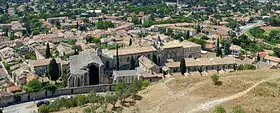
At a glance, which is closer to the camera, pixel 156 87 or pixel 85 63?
pixel 156 87

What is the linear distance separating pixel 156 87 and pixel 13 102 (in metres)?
20.6

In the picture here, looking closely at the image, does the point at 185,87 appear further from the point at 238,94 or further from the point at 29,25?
the point at 29,25

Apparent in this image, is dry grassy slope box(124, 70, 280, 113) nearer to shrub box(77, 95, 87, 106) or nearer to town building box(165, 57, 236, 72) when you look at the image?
shrub box(77, 95, 87, 106)

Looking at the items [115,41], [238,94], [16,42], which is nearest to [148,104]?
[238,94]

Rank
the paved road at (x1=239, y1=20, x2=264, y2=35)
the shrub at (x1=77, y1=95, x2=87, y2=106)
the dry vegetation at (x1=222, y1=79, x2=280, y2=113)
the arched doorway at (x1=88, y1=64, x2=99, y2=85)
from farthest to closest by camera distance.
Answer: the paved road at (x1=239, y1=20, x2=264, y2=35) < the arched doorway at (x1=88, y1=64, x2=99, y2=85) < the shrub at (x1=77, y1=95, x2=87, y2=106) < the dry vegetation at (x1=222, y1=79, x2=280, y2=113)

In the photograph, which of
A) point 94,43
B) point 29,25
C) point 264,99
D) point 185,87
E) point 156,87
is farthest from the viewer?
point 29,25

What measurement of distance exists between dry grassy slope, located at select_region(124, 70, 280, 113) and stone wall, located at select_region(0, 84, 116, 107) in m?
9.66

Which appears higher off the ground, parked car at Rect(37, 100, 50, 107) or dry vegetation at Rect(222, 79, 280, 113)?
dry vegetation at Rect(222, 79, 280, 113)

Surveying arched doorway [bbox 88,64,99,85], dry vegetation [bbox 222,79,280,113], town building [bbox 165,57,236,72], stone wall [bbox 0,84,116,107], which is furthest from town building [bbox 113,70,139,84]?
dry vegetation [bbox 222,79,280,113]

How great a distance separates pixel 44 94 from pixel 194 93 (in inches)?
925

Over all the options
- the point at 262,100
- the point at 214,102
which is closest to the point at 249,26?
the point at 214,102

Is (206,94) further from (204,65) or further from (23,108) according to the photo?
(23,108)

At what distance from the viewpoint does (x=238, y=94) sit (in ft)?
120

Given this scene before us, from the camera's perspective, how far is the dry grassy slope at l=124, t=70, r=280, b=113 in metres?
36.0
